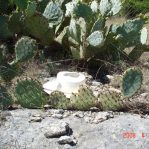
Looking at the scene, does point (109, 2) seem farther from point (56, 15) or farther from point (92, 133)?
point (92, 133)

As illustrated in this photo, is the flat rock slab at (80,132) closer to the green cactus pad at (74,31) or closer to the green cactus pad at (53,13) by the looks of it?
the green cactus pad at (74,31)

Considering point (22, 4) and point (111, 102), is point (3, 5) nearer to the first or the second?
point (22, 4)

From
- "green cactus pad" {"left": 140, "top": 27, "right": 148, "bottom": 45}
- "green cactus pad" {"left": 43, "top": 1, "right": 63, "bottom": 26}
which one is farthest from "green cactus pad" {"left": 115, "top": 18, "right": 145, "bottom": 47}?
"green cactus pad" {"left": 43, "top": 1, "right": 63, "bottom": 26}

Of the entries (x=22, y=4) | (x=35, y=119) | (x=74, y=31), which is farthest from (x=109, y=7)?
(x=35, y=119)

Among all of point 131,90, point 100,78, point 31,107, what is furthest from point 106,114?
point 100,78

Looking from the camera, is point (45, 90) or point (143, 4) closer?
point (45, 90)

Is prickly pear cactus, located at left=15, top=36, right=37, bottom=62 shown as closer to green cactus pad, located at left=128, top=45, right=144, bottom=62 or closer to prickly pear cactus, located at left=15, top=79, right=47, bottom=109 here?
prickly pear cactus, located at left=15, top=79, right=47, bottom=109
